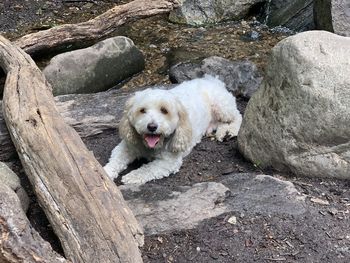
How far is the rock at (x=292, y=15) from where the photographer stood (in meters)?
9.74

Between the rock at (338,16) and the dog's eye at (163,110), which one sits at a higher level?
the dog's eye at (163,110)

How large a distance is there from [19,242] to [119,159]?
85.9 inches

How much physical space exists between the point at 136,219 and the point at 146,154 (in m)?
1.44

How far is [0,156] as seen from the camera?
5.04m

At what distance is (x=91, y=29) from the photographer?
836 centimetres

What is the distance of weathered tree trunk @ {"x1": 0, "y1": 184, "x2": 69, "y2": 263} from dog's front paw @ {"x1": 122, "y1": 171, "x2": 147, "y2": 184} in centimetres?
170

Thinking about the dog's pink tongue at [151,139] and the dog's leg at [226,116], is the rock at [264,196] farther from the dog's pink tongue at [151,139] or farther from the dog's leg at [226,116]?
the dog's leg at [226,116]

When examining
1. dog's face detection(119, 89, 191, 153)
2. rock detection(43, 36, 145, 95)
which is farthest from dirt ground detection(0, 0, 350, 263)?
rock detection(43, 36, 145, 95)

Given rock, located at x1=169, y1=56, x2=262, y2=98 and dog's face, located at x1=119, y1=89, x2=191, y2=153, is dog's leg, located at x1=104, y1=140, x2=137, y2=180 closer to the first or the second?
dog's face, located at x1=119, y1=89, x2=191, y2=153

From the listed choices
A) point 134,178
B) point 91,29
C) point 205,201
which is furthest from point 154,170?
point 91,29

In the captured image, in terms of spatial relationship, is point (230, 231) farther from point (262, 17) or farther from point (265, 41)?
point (262, 17)

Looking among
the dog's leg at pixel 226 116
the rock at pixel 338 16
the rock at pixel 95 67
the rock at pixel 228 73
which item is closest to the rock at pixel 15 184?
the dog's leg at pixel 226 116

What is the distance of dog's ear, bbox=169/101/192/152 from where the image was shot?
5.22 m

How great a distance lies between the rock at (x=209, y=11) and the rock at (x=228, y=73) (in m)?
2.95
